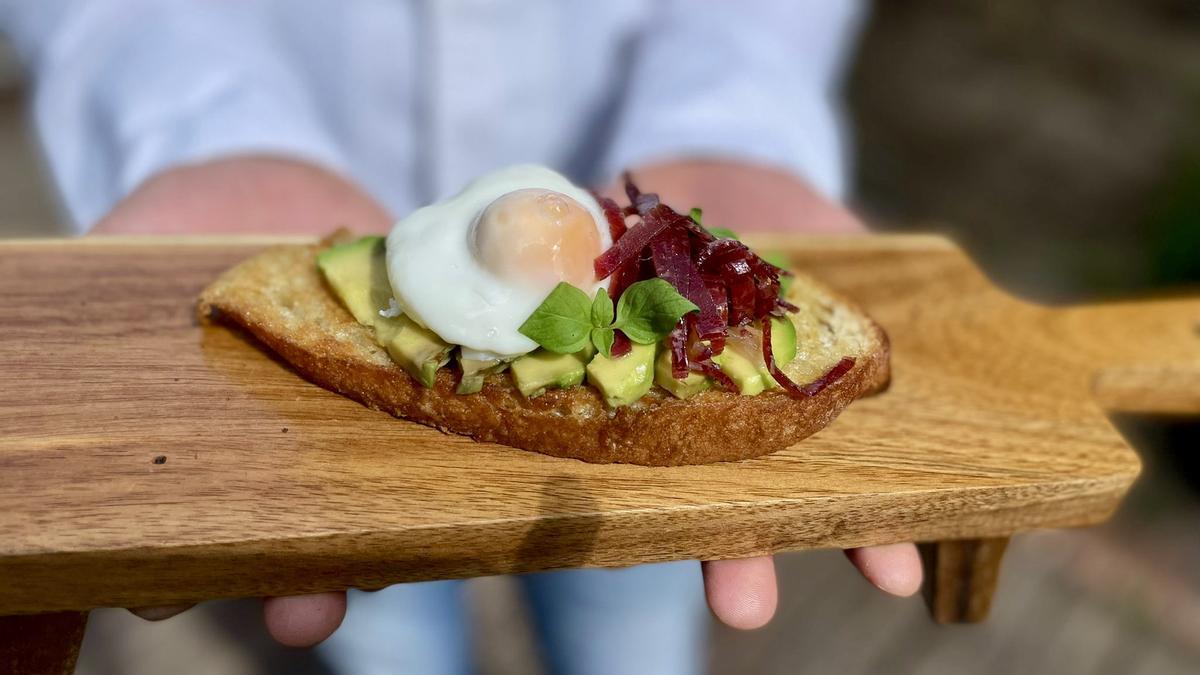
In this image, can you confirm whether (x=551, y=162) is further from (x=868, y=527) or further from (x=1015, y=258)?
(x=1015, y=258)

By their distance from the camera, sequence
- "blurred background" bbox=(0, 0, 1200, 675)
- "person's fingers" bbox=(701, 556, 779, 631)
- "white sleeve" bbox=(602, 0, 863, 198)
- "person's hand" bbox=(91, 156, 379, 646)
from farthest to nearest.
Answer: "blurred background" bbox=(0, 0, 1200, 675) < "white sleeve" bbox=(602, 0, 863, 198) < "person's hand" bbox=(91, 156, 379, 646) < "person's fingers" bbox=(701, 556, 779, 631)

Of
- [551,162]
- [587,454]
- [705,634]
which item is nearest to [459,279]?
[587,454]

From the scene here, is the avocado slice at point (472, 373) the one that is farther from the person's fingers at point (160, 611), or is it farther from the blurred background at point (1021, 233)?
the blurred background at point (1021, 233)

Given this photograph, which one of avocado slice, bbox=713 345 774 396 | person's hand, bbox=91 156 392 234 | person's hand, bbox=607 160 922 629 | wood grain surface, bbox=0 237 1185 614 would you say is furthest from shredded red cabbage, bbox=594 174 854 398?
person's hand, bbox=91 156 392 234

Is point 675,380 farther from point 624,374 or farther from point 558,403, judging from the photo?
point 558,403

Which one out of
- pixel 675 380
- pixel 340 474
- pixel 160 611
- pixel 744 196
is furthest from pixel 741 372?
pixel 744 196

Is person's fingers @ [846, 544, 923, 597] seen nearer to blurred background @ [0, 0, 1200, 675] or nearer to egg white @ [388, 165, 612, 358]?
egg white @ [388, 165, 612, 358]

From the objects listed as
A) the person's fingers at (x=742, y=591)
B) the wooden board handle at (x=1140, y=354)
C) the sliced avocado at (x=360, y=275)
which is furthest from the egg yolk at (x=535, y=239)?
the wooden board handle at (x=1140, y=354)
